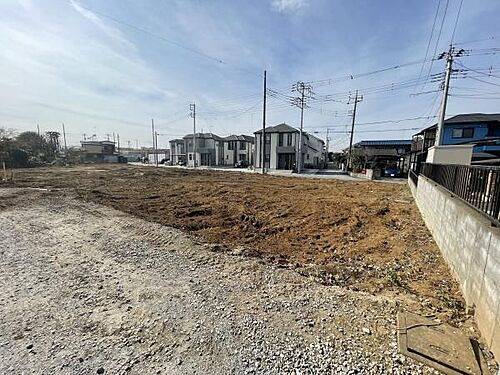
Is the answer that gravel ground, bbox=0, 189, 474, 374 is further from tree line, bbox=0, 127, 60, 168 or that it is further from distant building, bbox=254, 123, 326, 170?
tree line, bbox=0, 127, 60, 168

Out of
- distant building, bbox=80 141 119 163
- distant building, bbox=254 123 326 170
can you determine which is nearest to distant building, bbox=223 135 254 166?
distant building, bbox=254 123 326 170

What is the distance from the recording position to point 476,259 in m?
2.59

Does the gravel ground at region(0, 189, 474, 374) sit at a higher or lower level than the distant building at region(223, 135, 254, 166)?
lower

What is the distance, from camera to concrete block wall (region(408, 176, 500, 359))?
81.5 inches

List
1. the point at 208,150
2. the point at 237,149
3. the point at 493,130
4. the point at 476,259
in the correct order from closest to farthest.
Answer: the point at 476,259, the point at 493,130, the point at 208,150, the point at 237,149

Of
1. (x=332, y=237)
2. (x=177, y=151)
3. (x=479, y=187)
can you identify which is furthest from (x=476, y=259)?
(x=177, y=151)

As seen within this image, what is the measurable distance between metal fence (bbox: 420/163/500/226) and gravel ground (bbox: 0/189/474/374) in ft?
5.00

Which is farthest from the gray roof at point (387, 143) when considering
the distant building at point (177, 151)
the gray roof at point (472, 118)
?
the distant building at point (177, 151)

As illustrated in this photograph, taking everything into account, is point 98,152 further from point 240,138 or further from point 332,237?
point 332,237

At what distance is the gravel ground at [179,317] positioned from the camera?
202cm

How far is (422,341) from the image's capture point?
7.11ft

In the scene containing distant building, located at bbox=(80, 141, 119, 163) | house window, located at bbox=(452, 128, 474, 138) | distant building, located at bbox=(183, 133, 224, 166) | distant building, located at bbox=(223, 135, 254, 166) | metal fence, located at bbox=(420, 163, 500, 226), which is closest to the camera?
metal fence, located at bbox=(420, 163, 500, 226)

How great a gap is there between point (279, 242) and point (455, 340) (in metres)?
3.12

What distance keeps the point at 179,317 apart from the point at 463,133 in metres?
31.1
